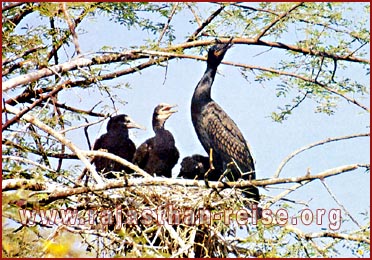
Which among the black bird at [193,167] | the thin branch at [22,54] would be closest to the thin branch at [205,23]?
the black bird at [193,167]

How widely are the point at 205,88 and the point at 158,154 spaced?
583mm

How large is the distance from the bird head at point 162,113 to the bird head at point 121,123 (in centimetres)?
15

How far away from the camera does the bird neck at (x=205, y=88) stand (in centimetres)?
607

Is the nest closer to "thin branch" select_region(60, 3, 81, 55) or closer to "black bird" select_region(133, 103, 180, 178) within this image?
"black bird" select_region(133, 103, 180, 178)

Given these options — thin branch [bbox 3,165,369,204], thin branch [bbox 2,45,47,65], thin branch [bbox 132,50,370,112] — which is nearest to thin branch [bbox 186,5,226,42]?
thin branch [bbox 132,50,370,112]

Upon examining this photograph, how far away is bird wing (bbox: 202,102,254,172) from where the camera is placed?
5.91 m

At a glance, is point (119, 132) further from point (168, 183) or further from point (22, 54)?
point (168, 183)

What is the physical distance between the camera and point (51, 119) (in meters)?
6.07

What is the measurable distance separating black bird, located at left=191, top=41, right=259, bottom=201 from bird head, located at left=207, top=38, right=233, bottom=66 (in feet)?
0.28

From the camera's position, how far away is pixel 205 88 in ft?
20.0

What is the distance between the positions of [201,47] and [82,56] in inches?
45.2

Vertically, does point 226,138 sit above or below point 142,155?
above

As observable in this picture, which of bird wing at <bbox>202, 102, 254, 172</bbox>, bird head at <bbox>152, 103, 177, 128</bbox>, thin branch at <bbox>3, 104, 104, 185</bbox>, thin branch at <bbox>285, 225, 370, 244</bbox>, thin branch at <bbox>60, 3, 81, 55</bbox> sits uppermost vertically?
thin branch at <bbox>60, 3, 81, 55</bbox>

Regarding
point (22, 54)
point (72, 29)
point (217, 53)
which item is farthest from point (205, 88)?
point (22, 54)
